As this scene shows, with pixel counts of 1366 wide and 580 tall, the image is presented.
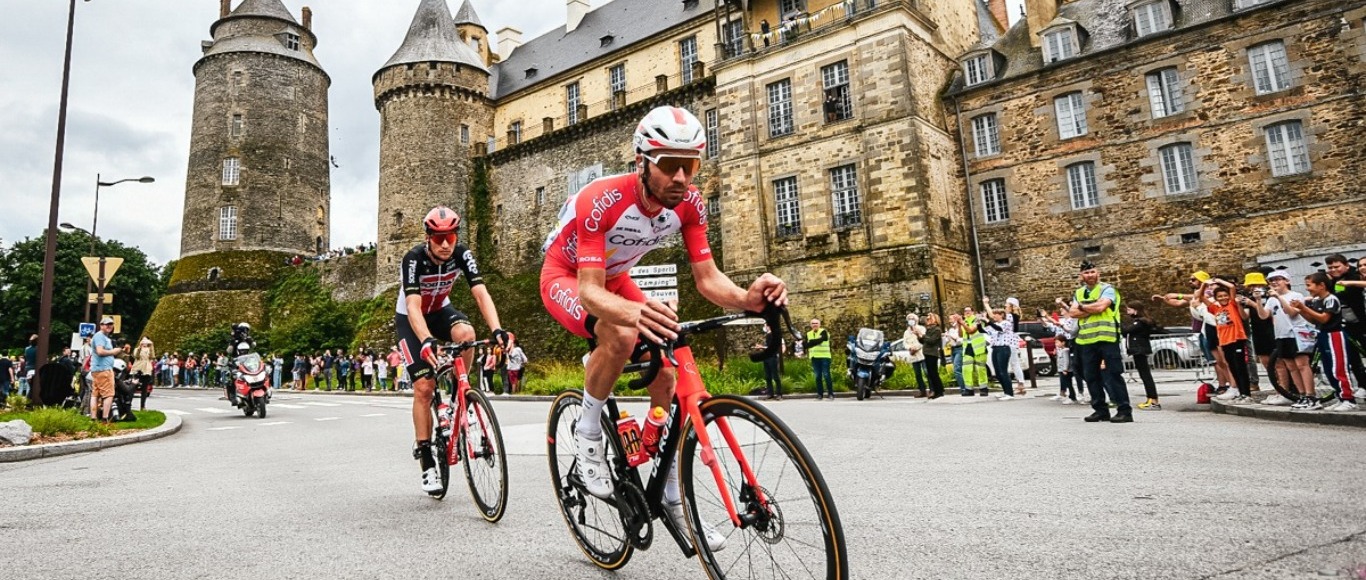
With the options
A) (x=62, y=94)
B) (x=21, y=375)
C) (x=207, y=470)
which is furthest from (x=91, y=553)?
(x=21, y=375)

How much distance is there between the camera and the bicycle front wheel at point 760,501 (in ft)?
7.51

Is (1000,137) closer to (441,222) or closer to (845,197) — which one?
(845,197)

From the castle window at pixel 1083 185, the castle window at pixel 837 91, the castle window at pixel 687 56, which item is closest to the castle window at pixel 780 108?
the castle window at pixel 837 91

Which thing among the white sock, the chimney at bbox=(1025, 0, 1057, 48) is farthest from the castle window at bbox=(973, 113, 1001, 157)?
the white sock

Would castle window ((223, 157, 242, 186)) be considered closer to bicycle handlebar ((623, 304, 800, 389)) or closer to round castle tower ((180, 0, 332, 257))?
round castle tower ((180, 0, 332, 257))

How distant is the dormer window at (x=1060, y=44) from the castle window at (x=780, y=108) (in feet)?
29.7

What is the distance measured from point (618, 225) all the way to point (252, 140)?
5104 cm

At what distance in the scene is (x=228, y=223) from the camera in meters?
45.4

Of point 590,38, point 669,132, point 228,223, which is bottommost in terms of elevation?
point 669,132

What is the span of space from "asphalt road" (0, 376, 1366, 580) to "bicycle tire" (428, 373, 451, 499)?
163 millimetres

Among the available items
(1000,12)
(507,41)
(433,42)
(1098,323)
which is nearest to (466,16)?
(507,41)

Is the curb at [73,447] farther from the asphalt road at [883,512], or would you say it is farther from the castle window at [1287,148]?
the castle window at [1287,148]

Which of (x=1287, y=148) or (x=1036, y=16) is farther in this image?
(x=1036, y=16)

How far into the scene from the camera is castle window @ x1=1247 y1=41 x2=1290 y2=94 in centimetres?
2195
